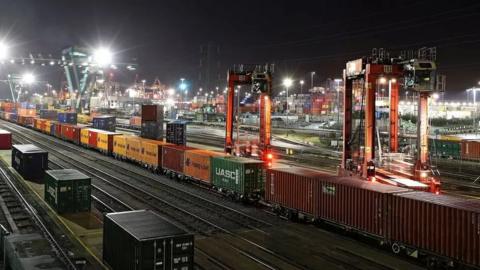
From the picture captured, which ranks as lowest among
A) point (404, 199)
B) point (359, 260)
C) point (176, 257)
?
point (359, 260)

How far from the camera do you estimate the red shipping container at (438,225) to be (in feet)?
56.0

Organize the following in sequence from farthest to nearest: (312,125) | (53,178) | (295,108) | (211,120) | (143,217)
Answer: (295,108) < (211,120) < (312,125) < (53,178) < (143,217)

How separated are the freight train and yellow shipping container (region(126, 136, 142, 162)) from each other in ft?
44.1

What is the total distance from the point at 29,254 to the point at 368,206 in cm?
1439

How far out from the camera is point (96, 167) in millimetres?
48344

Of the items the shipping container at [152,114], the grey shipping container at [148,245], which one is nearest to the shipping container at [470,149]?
the shipping container at [152,114]

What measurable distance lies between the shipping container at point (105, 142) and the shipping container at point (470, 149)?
45.6 metres

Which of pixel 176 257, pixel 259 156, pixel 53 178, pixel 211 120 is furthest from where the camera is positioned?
pixel 211 120

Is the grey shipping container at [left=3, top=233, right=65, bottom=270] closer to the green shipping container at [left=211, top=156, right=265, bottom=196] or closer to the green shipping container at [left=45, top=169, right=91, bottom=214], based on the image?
the green shipping container at [left=45, top=169, right=91, bottom=214]

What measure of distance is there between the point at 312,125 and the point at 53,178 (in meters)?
91.9

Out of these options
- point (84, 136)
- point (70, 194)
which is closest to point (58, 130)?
point (84, 136)

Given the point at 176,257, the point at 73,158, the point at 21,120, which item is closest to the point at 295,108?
the point at 21,120

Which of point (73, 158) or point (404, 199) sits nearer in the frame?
point (404, 199)

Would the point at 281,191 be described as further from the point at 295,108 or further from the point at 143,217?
the point at 295,108
